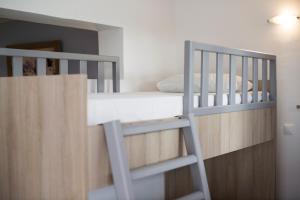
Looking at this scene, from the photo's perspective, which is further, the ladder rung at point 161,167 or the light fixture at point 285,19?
the light fixture at point 285,19

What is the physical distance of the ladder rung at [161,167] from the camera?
1.28 m

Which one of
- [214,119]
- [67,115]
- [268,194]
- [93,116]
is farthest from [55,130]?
[268,194]

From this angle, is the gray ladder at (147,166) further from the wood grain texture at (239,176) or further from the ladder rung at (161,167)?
the wood grain texture at (239,176)

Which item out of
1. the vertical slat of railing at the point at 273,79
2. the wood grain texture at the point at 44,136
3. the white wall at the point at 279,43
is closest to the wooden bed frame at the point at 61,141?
the wood grain texture at the point at 44,136

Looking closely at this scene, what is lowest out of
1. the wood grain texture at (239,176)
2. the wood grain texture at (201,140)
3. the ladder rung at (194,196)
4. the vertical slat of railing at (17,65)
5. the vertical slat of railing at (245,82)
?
the wood grain texture at (239,176)

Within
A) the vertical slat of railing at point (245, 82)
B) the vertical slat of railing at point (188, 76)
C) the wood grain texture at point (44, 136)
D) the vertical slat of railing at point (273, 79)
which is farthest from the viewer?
the vertical slat of railing at point (273, 79)

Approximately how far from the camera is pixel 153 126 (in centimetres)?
140

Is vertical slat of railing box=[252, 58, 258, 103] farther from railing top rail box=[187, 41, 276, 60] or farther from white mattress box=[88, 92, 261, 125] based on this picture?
white mattress box=[88, 92, 261, 125]

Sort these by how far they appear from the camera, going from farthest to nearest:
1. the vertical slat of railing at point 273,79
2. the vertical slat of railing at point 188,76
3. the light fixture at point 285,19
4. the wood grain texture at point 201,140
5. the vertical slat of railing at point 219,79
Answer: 1. the light fixture at point 285,19
2. the vertical slat of railing at point 273,79
3. the vertical slat of railing at point 219,79
4. the vertical slat of railing at point 188,76
5. the wood grain texture at point 201,140

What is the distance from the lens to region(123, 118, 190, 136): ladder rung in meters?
1.30

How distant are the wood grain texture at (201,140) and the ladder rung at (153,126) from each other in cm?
4

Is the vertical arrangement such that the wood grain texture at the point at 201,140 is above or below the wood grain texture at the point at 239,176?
above

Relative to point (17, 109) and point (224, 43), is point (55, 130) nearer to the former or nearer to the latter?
point (17, 109)

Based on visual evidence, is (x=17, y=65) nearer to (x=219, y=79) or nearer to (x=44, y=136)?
(x=44, y=136)
